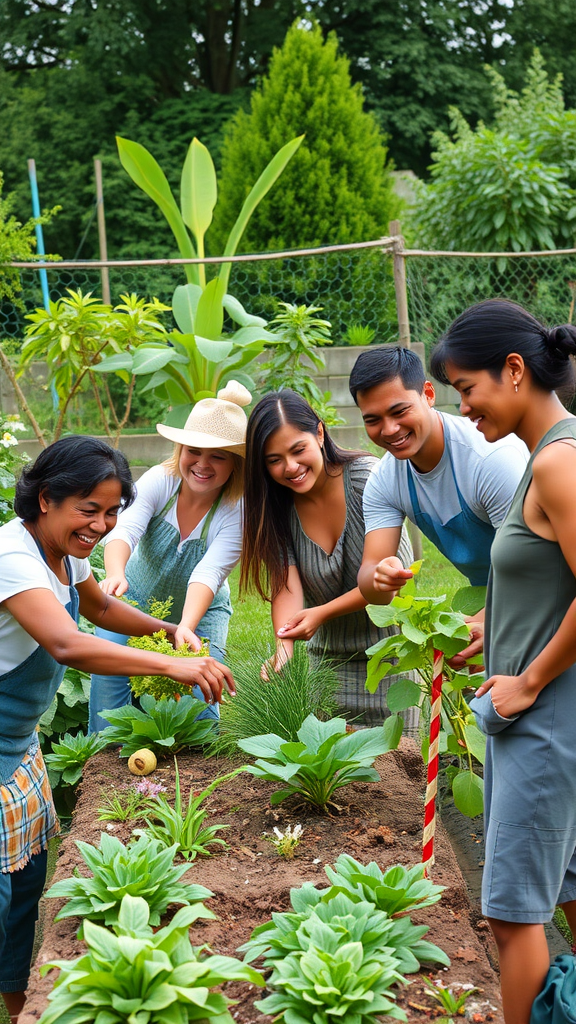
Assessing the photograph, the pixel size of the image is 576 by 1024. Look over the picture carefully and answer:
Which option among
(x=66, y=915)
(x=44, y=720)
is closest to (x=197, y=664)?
(x=66, y=915)

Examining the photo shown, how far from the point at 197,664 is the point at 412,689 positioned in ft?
1.88

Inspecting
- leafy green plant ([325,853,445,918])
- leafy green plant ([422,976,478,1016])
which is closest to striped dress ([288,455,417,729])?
leafy green plant ([325,853,445,918])

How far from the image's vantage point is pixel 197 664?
2.47m

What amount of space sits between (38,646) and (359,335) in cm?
538

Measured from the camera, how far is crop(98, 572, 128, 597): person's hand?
9.88ft

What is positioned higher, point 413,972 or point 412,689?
point 412,689

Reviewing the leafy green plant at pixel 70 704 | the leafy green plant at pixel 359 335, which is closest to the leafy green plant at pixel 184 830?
the leafy green plant at pixel 70 704

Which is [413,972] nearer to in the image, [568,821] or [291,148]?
[568,821]

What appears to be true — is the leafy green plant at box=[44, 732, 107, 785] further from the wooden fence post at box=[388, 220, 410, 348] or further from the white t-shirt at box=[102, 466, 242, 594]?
the wooden fence post at box=[388, 220, 410, 348]

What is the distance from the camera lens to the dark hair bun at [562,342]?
6.07ft

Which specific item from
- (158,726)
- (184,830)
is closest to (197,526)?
(158,726)

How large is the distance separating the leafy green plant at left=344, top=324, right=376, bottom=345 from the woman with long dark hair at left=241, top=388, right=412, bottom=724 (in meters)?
4.42

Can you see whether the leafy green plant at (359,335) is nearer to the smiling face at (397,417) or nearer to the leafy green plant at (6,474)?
the leafy green plant at (6,474)

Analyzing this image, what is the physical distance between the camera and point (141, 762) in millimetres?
2711
